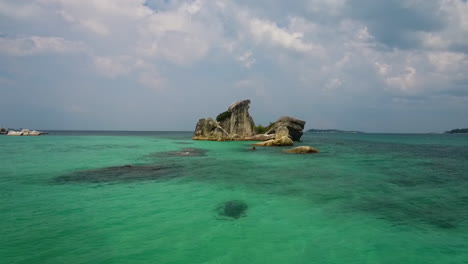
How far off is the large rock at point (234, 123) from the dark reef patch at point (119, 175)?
47.9 metres

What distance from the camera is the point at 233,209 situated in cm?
1064

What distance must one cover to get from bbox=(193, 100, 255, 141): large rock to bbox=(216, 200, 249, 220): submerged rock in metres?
56.5

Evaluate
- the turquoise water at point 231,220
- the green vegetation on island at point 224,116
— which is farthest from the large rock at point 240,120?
the turquoise water at point 231,220

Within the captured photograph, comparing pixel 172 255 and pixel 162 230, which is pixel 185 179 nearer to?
pixel 162 230

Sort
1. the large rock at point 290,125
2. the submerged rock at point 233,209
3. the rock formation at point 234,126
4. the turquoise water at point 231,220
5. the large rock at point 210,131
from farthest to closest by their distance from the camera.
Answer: the large rock at point 210,131
the rock formation at point 234,126
the large rock at point 290,125
the submerged rock at point 233,209
the turquoise water at point 231,220

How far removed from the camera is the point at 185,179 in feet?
54.6

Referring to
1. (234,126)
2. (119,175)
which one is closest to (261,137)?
(234,126)

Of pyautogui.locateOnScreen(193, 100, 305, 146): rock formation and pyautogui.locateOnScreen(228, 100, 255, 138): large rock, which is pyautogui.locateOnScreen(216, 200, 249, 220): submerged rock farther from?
pyautogui.locateOnScreen(228, 100, 255, 138): large rock

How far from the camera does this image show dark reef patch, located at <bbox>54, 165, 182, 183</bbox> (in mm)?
16234

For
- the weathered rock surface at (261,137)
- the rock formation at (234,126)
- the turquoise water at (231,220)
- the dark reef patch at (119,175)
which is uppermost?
the rock formation at (234,126)

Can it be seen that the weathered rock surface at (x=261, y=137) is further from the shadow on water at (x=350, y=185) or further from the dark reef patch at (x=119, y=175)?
the dark reef patch at (x=119, y=175)

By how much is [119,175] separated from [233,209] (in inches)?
Result: 426

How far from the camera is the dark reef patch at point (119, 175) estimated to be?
1623 cm

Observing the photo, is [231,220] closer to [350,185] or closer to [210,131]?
[350,185]
